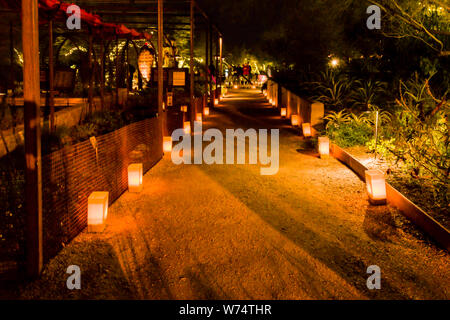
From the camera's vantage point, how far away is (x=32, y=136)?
14.4ft

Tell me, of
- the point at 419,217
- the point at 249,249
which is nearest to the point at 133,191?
the point at 249,249

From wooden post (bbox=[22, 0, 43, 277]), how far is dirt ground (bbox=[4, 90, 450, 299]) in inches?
13.2

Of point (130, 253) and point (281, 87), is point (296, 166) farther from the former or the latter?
point (281, 87)

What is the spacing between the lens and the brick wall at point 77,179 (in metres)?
5.09

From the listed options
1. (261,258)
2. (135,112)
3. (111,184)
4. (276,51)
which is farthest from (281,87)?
(261,258)

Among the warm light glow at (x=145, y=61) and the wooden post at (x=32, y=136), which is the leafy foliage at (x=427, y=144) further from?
the warm light glow at (x=145, y=61)

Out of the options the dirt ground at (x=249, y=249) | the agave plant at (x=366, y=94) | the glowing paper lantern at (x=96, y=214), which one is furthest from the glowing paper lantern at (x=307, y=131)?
the glowing paper lantern at (x=96, y=214)

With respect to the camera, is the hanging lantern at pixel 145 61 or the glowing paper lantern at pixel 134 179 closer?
the glowing paper lantern at pixel 134 179

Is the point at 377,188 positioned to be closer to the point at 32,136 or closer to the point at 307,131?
the point at 32,136

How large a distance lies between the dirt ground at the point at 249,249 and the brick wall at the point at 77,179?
0.68 ft

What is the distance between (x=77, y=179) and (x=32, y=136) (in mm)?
1605

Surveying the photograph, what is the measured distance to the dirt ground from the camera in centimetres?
434

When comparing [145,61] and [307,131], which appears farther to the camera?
[145,61]

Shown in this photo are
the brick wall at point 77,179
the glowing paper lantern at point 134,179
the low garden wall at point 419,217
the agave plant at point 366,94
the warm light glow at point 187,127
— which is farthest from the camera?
the warm light glow at point 187,127
